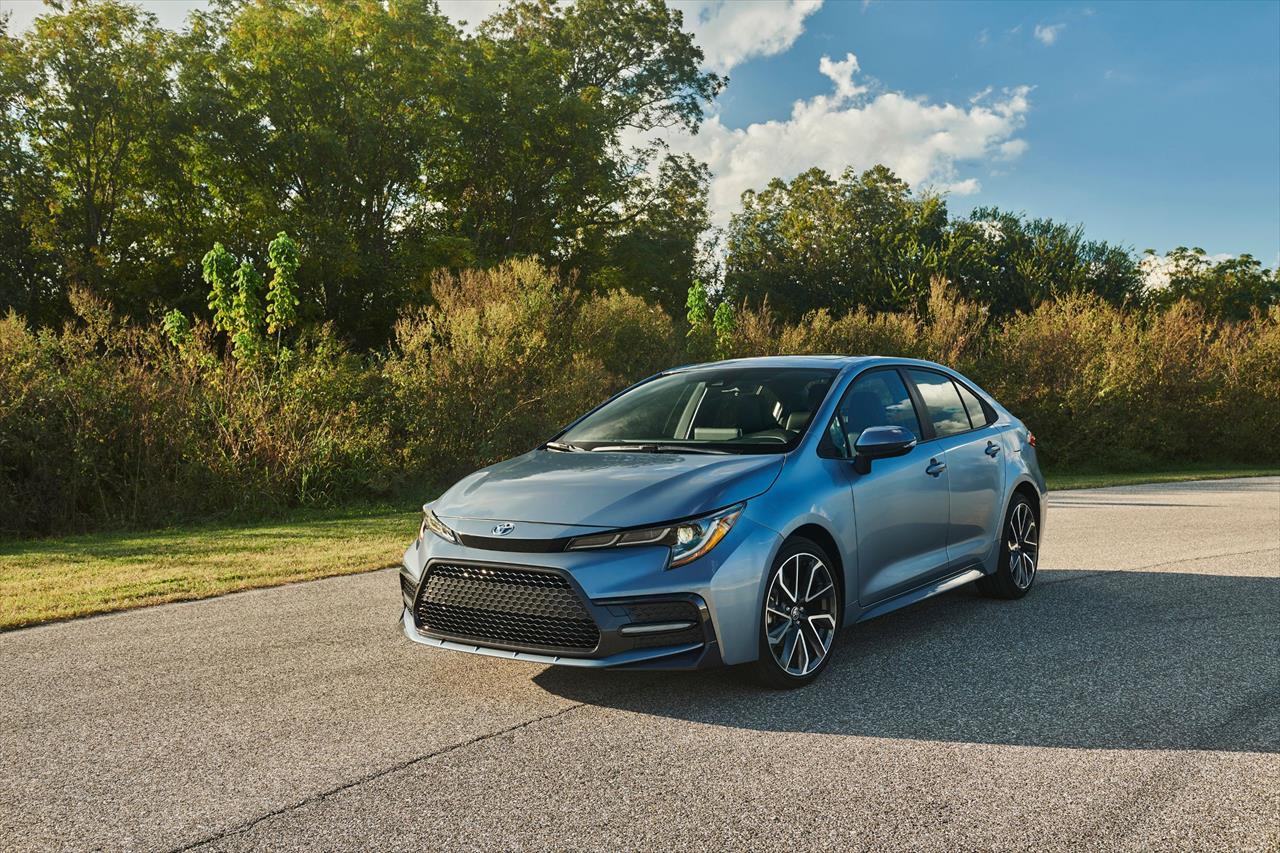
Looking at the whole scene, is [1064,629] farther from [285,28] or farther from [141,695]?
[285,28]

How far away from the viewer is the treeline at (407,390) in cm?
1305

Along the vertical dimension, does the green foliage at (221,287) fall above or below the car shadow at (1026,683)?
above

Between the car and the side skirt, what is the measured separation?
0.02 m

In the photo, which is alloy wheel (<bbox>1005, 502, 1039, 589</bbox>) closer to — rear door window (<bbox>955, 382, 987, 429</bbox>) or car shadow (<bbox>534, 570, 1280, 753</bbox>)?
car shadow (<bbox>534, 570, 1280, 753</bbox>)

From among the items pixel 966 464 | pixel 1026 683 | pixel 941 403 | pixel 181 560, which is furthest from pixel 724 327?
pixel 1026 683

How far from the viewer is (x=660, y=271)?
46500 mm

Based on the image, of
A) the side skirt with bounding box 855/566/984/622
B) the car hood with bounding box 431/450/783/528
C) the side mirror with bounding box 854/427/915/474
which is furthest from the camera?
the side skirt with bounding box 855/566/984/622

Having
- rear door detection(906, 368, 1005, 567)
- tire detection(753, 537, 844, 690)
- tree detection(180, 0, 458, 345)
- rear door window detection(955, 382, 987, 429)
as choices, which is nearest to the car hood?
tire detection(753, 537, 844, 690)

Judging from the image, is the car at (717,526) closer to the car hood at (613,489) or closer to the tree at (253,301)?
→ the car hood at (613,489)

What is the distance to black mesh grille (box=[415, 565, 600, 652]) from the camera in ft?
15.5

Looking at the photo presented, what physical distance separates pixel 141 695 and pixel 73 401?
355 inches

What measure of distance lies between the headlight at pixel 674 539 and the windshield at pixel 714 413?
93cm

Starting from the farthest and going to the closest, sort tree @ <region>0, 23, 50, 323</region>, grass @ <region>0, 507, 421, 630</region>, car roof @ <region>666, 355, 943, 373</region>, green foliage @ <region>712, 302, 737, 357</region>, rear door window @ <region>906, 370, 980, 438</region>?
1. tree @ <region>0, 23, 50, 323</region>
2. green foliage @ <region>712, 302, 737, 357</region>
3. grass @ <region>0, 507, 421, 630</region>
4. rear door window @ <region>906, 370, 980, 438</region>
5. car roof @ <region>666, 355, 943, 373</region>

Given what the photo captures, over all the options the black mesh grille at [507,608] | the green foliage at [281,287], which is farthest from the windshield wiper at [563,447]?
the green foliage at [281,287]
